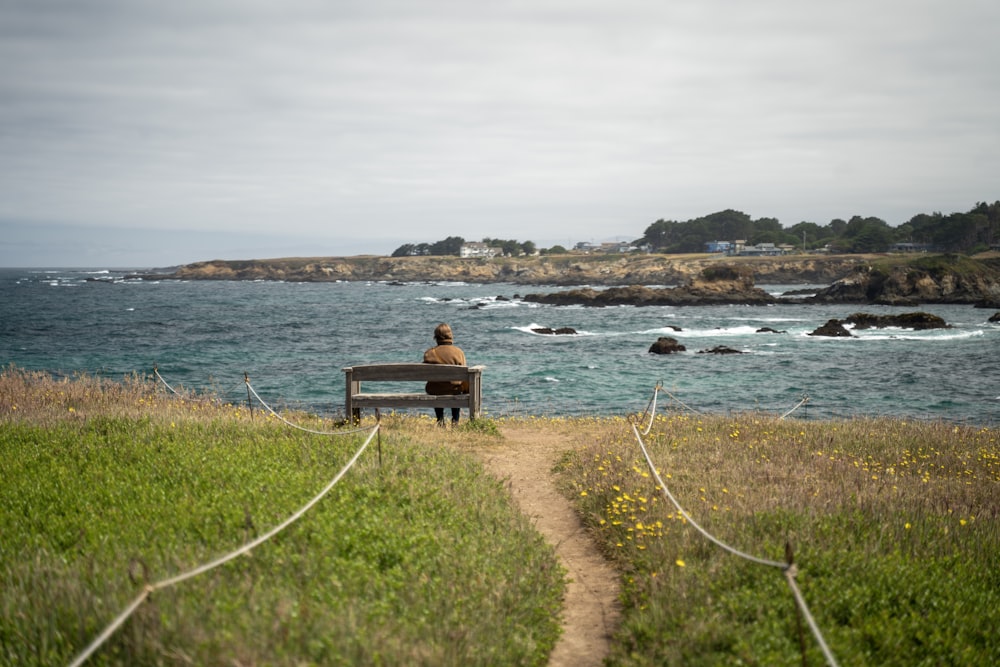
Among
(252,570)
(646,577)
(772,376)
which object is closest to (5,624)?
(252,570)

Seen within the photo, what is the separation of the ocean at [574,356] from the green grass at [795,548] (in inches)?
161

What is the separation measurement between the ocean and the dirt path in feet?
11.4

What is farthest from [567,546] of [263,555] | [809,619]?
[809,619]

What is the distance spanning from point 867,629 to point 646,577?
6.15 ft

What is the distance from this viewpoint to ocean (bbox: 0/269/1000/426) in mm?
27188

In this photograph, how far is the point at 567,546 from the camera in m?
8.03

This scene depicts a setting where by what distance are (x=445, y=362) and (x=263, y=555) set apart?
8.40m

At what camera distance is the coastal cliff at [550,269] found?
433 ft

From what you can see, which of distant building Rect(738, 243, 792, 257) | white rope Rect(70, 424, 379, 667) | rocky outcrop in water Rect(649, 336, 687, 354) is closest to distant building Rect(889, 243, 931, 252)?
distant building Rect(738, 243, 792, 257)

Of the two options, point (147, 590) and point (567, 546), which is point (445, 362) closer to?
point (567, 546)

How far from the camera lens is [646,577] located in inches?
252

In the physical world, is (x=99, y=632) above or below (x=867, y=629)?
above

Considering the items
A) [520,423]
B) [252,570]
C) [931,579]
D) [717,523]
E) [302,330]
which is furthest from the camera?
[302,330]

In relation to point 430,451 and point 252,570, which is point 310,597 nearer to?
point 252,570
